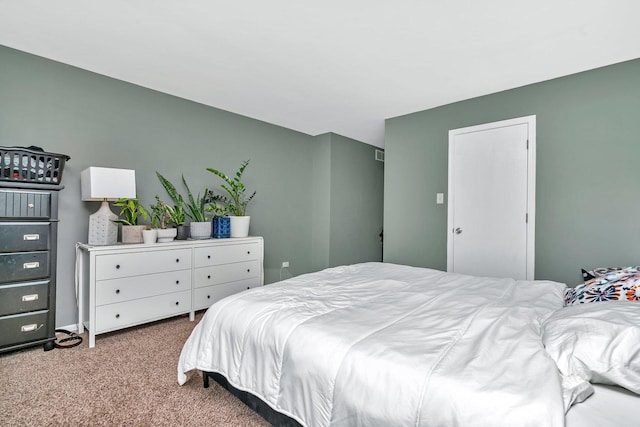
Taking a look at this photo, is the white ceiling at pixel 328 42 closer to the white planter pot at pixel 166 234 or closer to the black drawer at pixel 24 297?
the white planter pot at pixel 166 234

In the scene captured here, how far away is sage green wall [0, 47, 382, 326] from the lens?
2523mm

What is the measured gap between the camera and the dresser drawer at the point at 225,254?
10.0 ft

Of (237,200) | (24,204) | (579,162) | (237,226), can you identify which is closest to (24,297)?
(24,204)

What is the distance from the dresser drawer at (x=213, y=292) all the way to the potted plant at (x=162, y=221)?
59cm

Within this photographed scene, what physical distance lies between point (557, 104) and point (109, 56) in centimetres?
394

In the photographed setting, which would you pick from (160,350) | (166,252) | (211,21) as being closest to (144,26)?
(211,21)

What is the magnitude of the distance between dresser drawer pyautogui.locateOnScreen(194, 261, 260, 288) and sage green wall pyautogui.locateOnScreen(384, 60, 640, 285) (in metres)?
2.11

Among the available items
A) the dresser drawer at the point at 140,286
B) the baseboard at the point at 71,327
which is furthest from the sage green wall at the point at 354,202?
the baseboard at the point at 71,327

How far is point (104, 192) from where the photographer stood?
251 centimetres

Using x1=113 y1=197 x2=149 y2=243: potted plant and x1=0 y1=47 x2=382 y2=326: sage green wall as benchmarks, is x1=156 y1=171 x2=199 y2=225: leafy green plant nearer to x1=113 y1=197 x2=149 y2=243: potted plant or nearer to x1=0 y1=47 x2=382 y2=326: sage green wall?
x1=0 y1=47 x2=382 y2=326: sage green wall

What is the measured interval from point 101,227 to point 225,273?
3.88 ft

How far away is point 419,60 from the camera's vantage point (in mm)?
2551

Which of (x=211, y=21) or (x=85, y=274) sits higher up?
(x=211, y=21)

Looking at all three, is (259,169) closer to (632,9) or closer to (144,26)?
(144,26)
